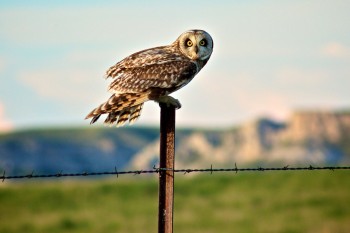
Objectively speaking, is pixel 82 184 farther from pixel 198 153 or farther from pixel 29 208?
pixel 198 153

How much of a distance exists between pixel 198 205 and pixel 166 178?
4641 centimetres

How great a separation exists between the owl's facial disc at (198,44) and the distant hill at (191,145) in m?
116

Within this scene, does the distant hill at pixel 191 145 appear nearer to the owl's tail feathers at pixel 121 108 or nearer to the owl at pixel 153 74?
the owl at pixel 153 74

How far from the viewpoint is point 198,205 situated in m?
55.5

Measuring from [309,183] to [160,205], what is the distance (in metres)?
48.7

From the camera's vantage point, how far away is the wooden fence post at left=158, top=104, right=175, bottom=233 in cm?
924

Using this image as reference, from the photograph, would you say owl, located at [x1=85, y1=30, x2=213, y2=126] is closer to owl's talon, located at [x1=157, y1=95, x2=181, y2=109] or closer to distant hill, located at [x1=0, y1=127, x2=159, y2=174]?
owl's talon, located at [x1=157, y1=95, x2=181, y2=109]

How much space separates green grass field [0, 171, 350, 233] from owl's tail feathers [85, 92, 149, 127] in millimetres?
34173

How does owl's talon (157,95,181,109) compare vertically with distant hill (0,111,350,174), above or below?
below

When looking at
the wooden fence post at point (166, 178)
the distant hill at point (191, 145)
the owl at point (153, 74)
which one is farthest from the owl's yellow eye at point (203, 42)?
the distant hill at point (191, 145)

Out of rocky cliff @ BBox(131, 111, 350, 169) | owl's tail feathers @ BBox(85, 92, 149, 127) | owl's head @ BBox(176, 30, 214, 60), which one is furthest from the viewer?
rocky cliff @ BBox(131, 111, 350, 169)

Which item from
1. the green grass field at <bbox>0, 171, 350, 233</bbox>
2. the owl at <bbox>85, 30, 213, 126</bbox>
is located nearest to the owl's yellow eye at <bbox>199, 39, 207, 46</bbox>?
the owl at <bbox>85, 30, 213, 126</bbox>

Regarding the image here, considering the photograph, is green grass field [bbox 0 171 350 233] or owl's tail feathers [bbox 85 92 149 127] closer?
owl's tail feathers [bbox 85 92 149 127]

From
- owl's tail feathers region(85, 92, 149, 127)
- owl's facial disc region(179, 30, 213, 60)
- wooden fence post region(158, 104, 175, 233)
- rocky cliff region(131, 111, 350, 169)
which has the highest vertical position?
rocky cliff region(131, 111, 350, 169)
